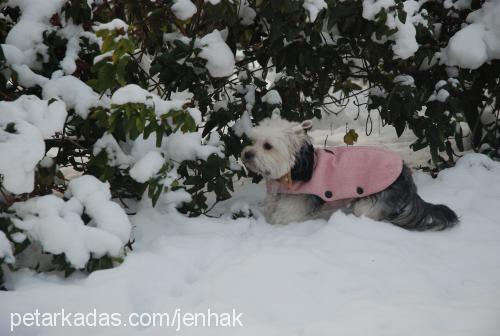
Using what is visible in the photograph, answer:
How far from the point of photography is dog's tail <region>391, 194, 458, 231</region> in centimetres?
366

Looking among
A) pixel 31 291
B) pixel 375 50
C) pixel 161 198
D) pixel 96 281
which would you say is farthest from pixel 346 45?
pixel 31 291

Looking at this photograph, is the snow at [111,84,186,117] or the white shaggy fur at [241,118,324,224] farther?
the white shaggy fur at [241,118,324,224]

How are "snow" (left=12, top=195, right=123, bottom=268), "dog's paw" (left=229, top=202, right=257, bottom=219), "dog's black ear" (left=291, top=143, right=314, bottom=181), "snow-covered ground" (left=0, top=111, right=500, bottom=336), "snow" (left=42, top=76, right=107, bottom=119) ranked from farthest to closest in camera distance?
"dog's paw" (left=229, top=202, right=257, bottom=219) → "dog's black ear" (left=291, top=143, right=314, bottom=181) → "snow" (left=42, top=76, right=107, bottom=119) → "snow" (left=12, top=195, right=123, bottom=268) → "snow-covered ground" (left=0, top=111, right=500, bottom=336)

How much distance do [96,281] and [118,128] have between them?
103 centimetres

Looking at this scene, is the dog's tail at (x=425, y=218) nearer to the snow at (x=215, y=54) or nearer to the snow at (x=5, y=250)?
the snow at (x=215, y=54)

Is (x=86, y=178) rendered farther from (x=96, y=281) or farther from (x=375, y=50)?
(x=375, y=50)

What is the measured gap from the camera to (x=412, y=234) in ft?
11.8

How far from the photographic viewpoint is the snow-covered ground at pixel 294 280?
7.82 feet

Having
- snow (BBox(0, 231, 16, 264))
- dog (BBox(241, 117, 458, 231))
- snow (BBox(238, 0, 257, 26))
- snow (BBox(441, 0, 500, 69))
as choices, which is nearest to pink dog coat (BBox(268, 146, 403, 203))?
dog (BBox(241, 117, 458, 231))

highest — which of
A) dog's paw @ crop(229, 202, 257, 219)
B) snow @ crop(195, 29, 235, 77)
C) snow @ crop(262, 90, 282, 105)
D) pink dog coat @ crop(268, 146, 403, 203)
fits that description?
→ snow @ crop(195, 29, 235, 77)

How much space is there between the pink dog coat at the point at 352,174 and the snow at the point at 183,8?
153 centimetres

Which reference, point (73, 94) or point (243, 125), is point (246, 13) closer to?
point (243, 125)

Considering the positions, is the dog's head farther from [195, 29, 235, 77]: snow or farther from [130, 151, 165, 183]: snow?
[130, 151, 165, 183]: snow

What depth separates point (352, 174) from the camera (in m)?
3.79
